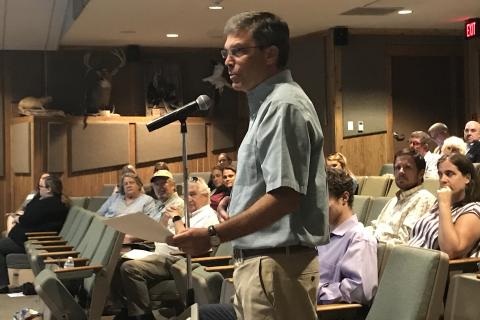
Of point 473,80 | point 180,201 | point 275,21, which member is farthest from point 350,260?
point 473,80

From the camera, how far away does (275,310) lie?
1.94 metres

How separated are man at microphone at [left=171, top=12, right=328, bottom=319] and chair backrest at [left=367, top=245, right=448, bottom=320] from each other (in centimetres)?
76

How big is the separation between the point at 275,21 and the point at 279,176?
0.42m

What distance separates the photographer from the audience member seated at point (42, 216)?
23.2 ft

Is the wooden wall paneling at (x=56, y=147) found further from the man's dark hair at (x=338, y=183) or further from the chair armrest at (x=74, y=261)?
the man's dark hair at (x=338, y=183)

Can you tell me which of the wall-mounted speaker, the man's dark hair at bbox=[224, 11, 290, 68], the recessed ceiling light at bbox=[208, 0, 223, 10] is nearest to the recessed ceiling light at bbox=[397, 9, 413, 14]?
the wall-mounted speaker

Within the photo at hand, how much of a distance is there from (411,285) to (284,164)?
1070mm

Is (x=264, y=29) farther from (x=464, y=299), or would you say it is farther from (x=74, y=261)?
(x=74, y=261)

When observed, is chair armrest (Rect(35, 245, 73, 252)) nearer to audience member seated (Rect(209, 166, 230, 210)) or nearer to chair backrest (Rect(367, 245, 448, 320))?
audience member seated (Rect(209, 166, 230, 210))

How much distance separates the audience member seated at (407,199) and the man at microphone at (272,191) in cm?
229

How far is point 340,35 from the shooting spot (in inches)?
378

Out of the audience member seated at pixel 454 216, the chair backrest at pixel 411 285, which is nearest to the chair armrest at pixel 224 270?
the audience member seated at pixel 454 216

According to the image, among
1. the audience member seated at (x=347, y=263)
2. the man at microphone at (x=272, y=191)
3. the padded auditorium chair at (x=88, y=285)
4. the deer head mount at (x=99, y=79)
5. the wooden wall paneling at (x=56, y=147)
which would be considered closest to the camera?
the man at microphone at (x=272, y=191)

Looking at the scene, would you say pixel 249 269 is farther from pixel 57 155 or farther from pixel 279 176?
pixel 57 155
